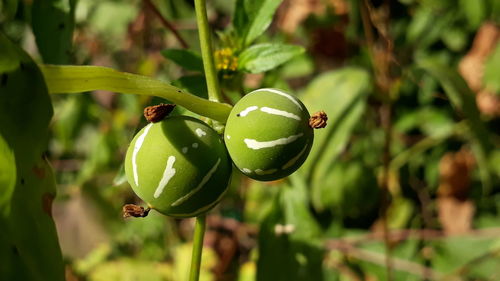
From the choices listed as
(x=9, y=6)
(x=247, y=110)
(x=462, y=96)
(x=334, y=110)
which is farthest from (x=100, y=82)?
(x=462, y=96)

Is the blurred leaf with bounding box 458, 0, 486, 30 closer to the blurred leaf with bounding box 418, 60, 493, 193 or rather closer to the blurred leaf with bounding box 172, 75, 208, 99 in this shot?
the blurred leaf with bounding box 418, 60, 493, 193

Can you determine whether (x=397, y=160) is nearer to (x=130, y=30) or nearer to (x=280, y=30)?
(x=280, y=30)

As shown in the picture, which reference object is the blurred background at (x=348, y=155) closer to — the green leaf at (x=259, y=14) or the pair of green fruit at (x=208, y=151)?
the green leaf at (x=259, y=14)

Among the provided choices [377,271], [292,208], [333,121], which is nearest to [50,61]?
[292,208]

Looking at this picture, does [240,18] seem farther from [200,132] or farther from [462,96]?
[462,96]

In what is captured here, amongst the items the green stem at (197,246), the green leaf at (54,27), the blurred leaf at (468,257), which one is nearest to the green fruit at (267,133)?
the green stem at (197,246)

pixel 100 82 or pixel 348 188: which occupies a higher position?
pixel 100 82

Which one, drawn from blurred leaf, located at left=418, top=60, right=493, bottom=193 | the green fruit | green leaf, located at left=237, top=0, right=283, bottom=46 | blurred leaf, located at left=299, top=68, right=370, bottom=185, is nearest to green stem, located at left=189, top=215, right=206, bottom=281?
the green fruit
